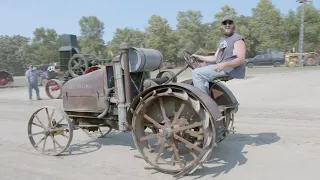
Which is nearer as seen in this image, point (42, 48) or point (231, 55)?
point (231, 55)

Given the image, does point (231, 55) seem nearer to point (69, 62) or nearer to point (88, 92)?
point (88, 92)

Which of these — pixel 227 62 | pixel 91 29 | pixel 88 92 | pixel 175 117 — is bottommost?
pixel 175 117

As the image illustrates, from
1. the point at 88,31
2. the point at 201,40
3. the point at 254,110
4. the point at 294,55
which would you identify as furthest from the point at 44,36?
the point at 254,110

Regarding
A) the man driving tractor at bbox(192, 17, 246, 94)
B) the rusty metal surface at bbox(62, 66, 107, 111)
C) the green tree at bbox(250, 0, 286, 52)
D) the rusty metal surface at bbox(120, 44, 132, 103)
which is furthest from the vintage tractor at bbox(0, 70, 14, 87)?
the green tree at bbox(250, 0, 286, 52)

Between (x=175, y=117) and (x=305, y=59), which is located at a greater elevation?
(x=175, y=117)

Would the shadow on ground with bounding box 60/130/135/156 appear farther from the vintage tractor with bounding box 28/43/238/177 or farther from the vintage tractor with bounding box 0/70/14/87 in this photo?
the vintage tractor with bounding box 0/70/14/87

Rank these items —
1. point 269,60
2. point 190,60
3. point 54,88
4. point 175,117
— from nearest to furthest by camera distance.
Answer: point 175,117, point 190,60, point 54,88, point 269,60

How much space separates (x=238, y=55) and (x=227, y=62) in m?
0.17

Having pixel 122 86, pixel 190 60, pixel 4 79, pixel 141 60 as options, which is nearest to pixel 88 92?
pixel 122 86

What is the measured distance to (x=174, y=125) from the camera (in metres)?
4.28

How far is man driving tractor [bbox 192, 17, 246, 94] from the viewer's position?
4.38 m

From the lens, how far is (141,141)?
15.0 ft

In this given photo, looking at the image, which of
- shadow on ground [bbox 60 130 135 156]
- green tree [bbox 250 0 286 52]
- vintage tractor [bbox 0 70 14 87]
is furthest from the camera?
green tree [bbox 250 0 286 52]

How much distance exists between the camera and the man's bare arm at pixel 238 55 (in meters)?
4.31
